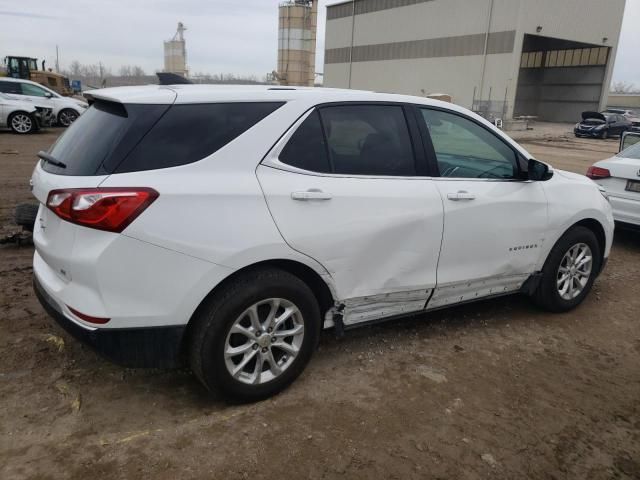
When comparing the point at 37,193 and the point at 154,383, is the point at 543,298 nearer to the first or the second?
the point at 154,383

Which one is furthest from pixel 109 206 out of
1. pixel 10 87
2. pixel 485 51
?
pixel 485 51

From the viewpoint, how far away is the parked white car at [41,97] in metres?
16.6

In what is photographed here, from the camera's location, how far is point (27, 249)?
18.1 ft

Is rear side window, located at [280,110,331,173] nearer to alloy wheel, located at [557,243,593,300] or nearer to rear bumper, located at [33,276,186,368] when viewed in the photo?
rear bumper, located at [33,276,186,368]

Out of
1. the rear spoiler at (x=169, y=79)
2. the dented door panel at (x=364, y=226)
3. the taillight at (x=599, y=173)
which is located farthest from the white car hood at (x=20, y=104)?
the dented door panel at (x=364, y=226)

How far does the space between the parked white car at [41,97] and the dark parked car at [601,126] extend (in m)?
28.8

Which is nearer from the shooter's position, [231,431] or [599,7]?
[231,431]

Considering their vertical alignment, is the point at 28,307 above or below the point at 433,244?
below

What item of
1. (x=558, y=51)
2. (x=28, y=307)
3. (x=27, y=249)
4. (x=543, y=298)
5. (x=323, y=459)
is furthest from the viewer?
(x=558, y=51)

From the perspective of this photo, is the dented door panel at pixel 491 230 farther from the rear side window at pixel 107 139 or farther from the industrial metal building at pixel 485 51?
the industrial metal building at pixel 485 51

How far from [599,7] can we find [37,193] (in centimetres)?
5089

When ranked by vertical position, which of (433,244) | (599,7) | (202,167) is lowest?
(433,244)

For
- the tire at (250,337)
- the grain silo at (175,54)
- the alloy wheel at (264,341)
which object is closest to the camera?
the tire at (250,337)

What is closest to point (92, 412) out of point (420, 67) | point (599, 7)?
point (420, 67)
